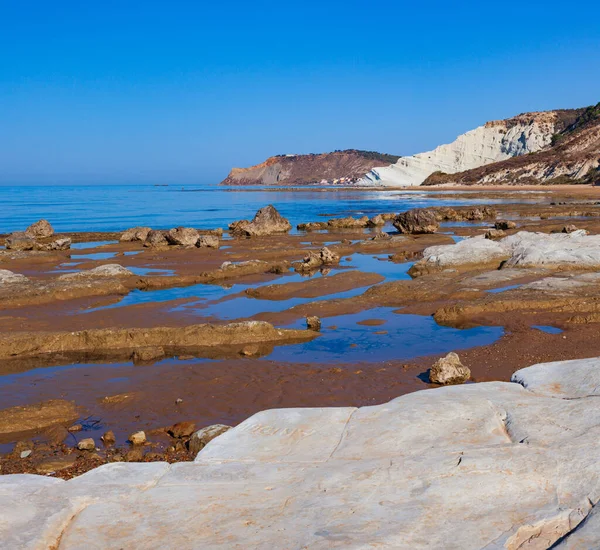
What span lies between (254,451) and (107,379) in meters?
5.30

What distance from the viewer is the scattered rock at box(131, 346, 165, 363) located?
10820 millimetres

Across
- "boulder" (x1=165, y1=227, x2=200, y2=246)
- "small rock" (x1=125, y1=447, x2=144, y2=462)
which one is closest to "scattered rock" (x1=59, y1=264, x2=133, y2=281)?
"boulder" (x1=165, y1=227, x2=200, y2=246)

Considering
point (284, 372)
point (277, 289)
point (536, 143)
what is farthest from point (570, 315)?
point (536, 143)

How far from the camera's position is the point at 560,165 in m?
86.8

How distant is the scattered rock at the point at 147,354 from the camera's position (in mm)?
10820

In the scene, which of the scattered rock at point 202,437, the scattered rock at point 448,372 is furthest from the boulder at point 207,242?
the scattered rock at point 202,437

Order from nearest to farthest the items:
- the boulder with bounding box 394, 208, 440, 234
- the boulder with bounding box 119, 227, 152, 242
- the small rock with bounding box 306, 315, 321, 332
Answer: the small rock with bounding box 306, 315, 321, 332 → the boulder with bounding box 119, 227, 152, 242 → the boulder with bounding box 394, 208, 440, 234

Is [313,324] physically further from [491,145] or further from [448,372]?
[491,145]

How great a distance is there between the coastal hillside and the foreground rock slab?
79165mm

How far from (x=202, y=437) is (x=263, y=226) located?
28.7 meters

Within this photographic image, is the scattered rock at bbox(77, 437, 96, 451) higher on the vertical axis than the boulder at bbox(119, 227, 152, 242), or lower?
lower

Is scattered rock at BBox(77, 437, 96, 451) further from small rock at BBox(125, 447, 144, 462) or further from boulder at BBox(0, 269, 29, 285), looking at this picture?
boulder at BBox(0, 269, 29, 285)

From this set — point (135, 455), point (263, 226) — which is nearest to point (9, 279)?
point (135, 455)

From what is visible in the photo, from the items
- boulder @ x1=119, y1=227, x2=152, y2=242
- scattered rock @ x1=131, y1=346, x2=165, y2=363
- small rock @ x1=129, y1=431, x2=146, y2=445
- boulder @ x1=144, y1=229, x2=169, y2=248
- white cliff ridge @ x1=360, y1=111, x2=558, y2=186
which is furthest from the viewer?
white cliff ridge @ x1=360, y1=111, x2=558, y2=186
